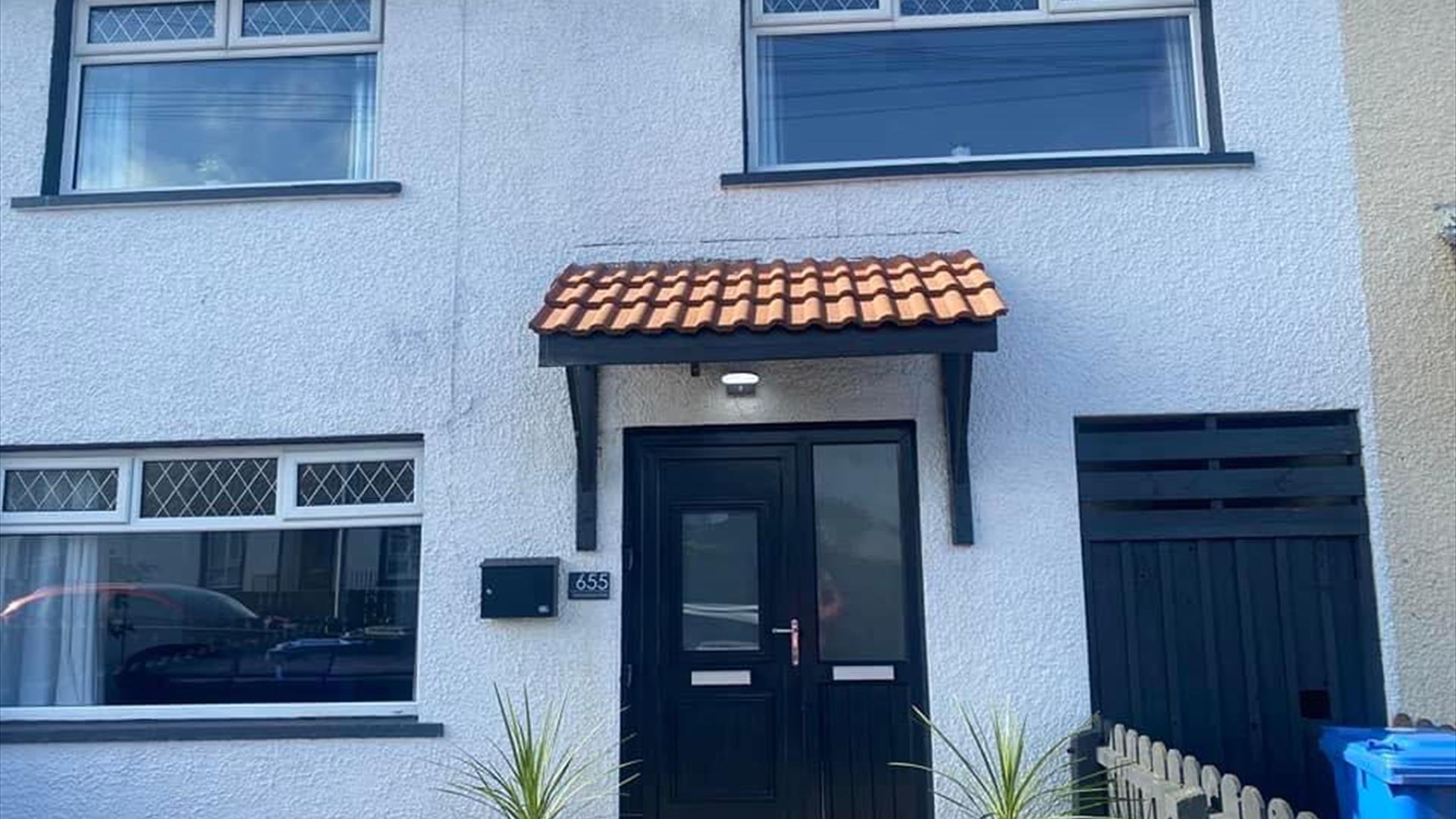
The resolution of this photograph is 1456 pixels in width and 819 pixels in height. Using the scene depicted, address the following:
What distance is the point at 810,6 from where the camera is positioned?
6.38 meters

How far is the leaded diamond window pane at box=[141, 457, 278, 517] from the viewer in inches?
235

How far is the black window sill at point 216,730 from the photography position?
18.4ft

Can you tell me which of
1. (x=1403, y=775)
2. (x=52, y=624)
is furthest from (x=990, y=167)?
(x=52, y=624)

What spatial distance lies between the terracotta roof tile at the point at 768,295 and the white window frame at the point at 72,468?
2.51 m

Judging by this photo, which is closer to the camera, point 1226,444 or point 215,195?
point 1226,444

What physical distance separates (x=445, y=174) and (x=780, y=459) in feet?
7.63

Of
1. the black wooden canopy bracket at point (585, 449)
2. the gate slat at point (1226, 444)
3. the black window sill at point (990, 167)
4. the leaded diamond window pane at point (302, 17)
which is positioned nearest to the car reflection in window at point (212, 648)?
the black wooden canopy bracket at point (585, 449)

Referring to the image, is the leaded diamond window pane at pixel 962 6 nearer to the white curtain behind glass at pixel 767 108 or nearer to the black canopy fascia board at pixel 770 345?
the white curtain behind glass at pixel 767 108

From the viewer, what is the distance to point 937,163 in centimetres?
598

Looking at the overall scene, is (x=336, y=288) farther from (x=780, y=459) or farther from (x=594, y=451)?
(x=780, y=459)

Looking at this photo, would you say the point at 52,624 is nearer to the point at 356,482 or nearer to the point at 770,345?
the point at 356,482

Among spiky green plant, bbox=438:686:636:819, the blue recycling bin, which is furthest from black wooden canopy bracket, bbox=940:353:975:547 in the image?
spiky green plant, bbox=438:686:636:819

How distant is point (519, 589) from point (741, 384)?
4.76ft

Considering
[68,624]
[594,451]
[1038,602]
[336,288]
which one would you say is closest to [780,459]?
[594,451]
